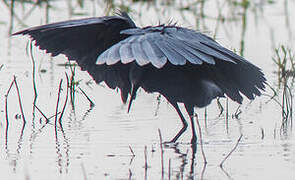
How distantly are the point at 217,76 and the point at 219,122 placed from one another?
67 centimetres

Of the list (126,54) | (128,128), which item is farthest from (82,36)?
(126,54)

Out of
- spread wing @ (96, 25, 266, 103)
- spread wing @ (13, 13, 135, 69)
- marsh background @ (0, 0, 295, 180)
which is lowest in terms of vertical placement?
marsh background @ (0, 0, 295, 180)

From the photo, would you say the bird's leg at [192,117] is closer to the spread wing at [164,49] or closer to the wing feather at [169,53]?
the spread wing at [164,49]

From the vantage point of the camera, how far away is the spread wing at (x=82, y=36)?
5.50m

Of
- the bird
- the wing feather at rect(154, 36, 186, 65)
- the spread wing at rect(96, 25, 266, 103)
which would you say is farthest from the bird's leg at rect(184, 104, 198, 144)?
the wing feather at rect(154, 36, 186, 65)

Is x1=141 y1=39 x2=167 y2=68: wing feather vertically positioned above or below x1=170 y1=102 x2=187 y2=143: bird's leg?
above

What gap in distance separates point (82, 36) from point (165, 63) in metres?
0.74

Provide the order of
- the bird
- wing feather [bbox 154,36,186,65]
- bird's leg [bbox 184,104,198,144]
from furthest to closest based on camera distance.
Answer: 1. bird's leg [bbox 184,104,198,144]
2. the bird
3. wing feather [bbox 154,36,186,65]

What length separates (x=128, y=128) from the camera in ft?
19.5

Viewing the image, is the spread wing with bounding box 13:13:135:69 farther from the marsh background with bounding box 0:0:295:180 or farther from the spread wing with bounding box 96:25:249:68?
the marsh background with bounding box 0:0:295:180

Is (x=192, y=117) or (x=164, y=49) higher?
(x=164, y=49)

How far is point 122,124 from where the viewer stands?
19.9 feet

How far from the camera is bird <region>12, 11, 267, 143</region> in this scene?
17.4 ft

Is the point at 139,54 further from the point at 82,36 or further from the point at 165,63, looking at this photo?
the point at 82,36
